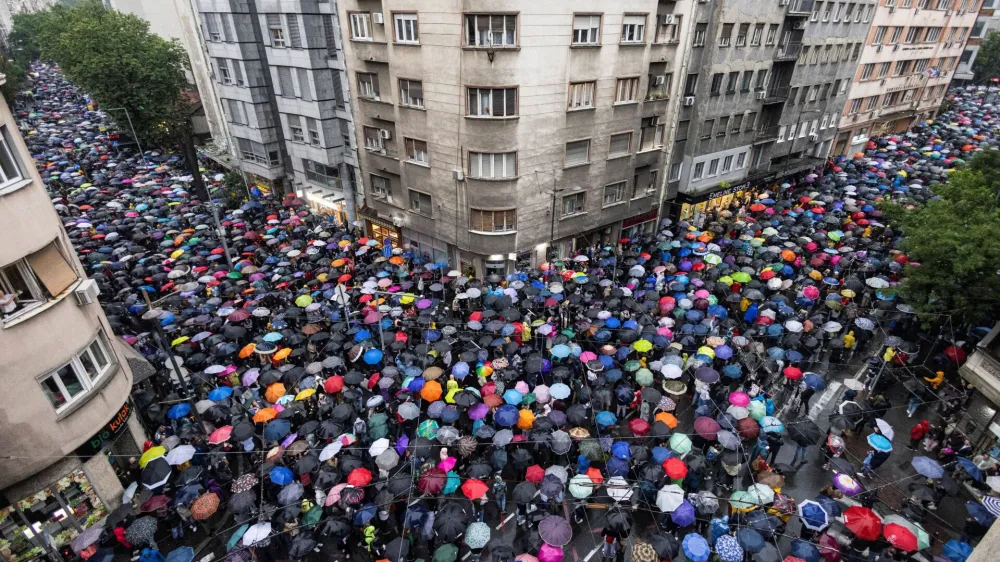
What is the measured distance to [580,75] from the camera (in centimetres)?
2369

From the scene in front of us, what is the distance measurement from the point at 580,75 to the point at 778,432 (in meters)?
17.9

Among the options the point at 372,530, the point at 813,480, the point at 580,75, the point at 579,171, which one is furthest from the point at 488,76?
the point at 813,480

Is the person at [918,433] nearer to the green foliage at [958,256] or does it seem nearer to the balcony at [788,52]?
the green foliage at [958,256]

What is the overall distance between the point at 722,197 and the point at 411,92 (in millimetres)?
24947

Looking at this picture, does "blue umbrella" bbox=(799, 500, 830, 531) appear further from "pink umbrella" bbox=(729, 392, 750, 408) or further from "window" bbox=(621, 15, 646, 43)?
"window" bbox=(621, 15, 646, 43)

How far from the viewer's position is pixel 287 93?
31.6 meters

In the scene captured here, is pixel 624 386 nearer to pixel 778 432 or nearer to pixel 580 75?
pixel 778 432

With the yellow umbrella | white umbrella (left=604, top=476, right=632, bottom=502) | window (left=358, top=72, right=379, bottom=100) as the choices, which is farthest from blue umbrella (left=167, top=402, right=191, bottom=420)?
window (left=358, top=72, right=379, bottom=100)

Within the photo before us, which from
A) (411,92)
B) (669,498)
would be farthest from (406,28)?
(669,498)

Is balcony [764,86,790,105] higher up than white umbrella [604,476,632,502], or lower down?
higher up

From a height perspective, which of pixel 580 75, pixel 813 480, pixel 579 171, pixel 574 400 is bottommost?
pixel 813 480

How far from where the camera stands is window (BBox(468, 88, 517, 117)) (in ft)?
72.6

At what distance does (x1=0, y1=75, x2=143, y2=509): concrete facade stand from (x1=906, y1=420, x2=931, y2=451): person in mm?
25921

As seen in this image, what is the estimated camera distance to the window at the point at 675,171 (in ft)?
104
